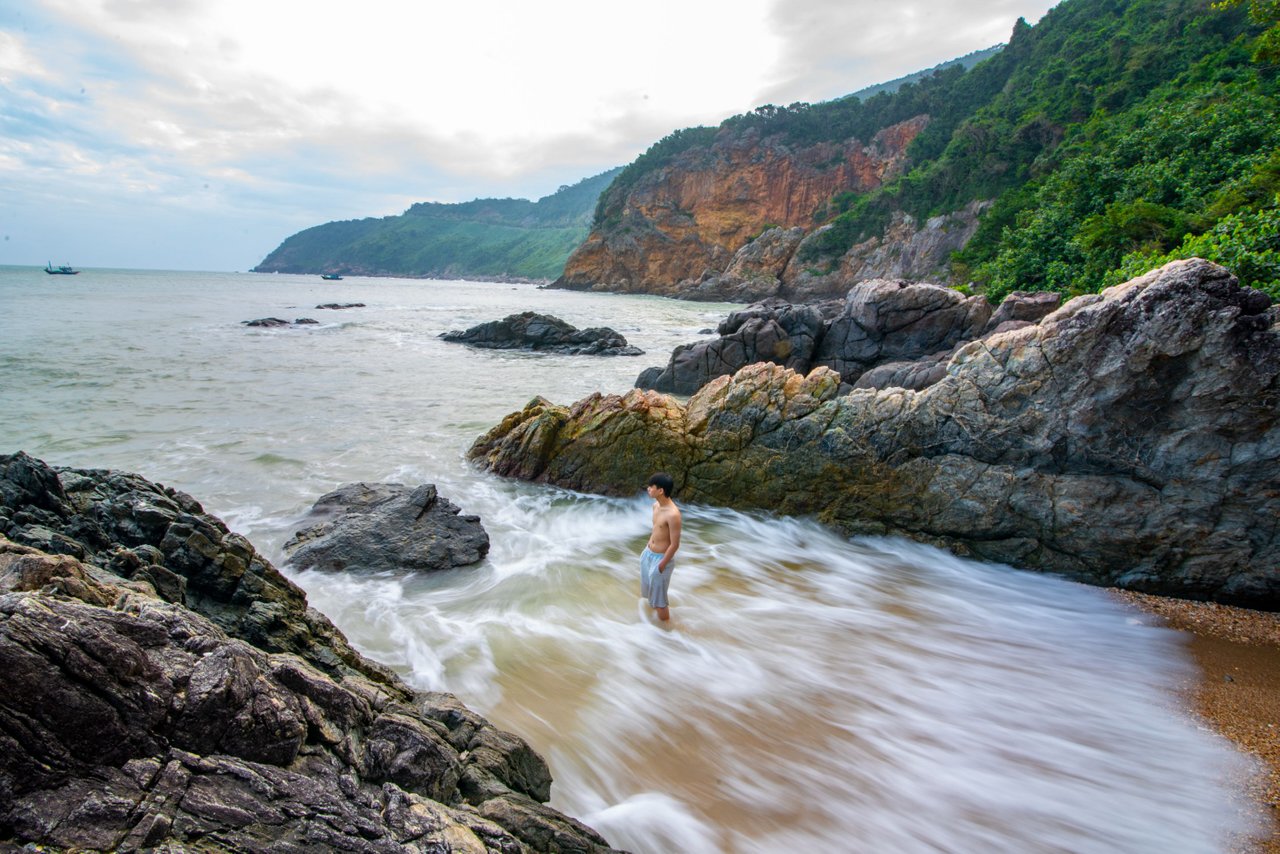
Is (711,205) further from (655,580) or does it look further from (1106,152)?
(655,580)

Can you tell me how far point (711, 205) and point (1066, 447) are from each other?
93.5 metres

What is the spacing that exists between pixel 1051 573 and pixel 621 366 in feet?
59.5

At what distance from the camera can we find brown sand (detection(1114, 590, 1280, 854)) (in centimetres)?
422

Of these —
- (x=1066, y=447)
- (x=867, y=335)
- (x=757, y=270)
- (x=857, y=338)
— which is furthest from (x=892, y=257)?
(x=1066, y=447)

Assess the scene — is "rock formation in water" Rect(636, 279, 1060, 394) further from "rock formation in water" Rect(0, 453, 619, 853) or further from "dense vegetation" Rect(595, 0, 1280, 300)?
"rock formation in water" Rect(0, 453, 619, 853)

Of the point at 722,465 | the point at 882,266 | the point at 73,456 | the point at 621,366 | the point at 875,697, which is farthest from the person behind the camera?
the point at 882,266

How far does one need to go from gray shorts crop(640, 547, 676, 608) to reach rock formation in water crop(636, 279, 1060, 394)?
896 centimetres

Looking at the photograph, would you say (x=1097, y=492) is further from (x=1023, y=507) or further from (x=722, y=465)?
(x=722, y=465)

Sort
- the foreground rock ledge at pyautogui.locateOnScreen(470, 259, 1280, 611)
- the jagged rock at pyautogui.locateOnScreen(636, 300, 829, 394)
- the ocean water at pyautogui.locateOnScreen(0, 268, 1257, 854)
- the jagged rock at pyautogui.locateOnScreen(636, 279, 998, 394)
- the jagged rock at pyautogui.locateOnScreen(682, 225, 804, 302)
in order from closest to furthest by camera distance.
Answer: the ocean water at pyautogui.locateOnScreen(0, 268, 1257, 854) → the foreground rock ledge at pyautogui.locateOnScreen(470, 259, 1280, 611) → the jagged rock at pyautogui.locateOnScreen(636, 279, 998, 394) → the jagged rock at pyautogui.locateOnScreen(636, 300, 829, 394) → the jagged rock at pyautogui.locateOnScreen(682, 225, 804, 302)

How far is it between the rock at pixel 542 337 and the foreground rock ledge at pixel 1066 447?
750 inches

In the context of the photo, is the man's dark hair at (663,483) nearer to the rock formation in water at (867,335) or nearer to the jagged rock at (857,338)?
the rock formation in water at (867,335)

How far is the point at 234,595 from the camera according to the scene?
392cm

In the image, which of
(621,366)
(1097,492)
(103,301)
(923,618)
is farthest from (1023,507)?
(103,301)

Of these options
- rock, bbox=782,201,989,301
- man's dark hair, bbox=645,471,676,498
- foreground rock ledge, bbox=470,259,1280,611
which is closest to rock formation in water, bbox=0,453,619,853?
man's dark hair, bbox=645,471,676,498
